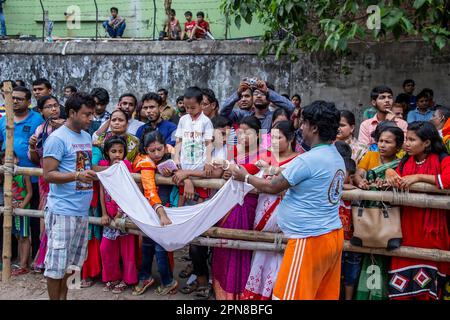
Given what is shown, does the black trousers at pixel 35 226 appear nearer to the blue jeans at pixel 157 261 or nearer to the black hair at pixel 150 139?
the blue jeans at pixel 157 261

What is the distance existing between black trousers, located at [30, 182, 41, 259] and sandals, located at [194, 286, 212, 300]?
197 cm

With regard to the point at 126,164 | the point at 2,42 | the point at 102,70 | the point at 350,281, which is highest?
the point at 2,42

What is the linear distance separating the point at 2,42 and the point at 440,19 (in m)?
8.94

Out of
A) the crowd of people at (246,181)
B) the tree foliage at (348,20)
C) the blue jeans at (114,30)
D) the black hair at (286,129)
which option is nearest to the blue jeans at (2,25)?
the blue jeans at (114,30)

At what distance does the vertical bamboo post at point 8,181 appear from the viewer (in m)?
4.79

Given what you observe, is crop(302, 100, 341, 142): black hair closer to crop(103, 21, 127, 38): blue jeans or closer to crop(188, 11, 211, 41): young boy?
crop(188, 11, 211, 41): young boy

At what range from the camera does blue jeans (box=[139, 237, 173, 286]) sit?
4543 mm

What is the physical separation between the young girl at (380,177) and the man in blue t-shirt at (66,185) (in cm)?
219

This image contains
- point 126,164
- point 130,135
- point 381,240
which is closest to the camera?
point 381,240

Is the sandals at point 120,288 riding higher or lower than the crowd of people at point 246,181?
lower

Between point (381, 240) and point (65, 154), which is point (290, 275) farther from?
point (65, 154)

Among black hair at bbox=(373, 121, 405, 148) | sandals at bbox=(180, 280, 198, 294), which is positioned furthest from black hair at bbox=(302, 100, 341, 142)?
sandals at bbox=(180, 280, 198, 294)

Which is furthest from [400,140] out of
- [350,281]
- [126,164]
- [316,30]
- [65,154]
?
[316,30]

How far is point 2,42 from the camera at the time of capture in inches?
424
